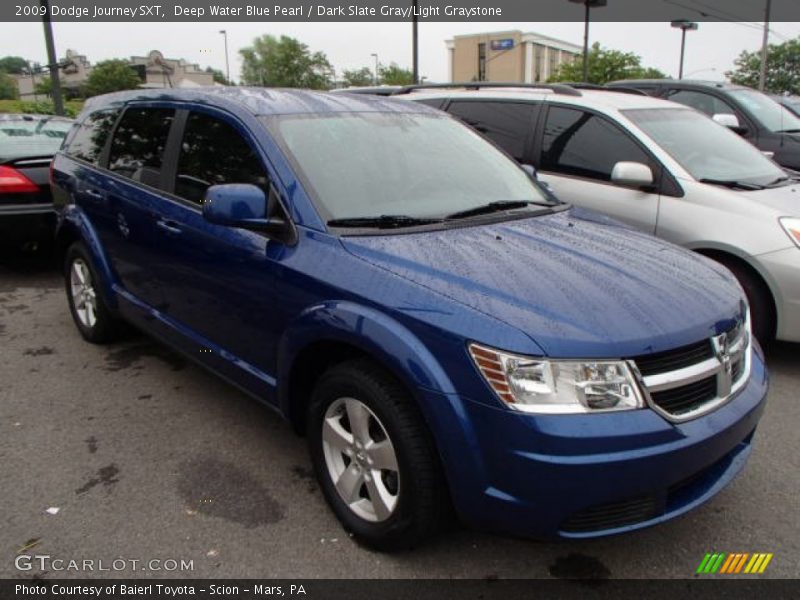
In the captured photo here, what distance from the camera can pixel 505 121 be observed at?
18.9 ft

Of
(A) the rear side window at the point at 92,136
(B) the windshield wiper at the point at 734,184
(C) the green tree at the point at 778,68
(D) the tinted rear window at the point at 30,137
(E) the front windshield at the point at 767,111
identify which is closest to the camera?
(A) the rear side window at the point at 92,136

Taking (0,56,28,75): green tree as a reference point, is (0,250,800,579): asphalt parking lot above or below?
below

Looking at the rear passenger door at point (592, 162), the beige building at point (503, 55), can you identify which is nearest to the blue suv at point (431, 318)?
the rear passenger door at point (592, 162)

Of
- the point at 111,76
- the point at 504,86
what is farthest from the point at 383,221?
the point at 111,76

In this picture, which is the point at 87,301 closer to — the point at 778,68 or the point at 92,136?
the point at 92,136

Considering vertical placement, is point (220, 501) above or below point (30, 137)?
below

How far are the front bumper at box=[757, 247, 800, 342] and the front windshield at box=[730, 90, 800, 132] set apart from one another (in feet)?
14.6

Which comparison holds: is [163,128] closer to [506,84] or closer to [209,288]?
[209,288]

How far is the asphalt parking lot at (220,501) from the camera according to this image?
8.55 ft

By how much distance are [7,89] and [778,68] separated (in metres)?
88.2

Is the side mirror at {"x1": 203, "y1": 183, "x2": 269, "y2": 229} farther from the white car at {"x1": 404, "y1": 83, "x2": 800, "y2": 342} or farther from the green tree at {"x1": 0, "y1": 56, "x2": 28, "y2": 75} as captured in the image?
the green tree at {"x1": 0, "y1": 56, "x2": 28, "y2": 75}

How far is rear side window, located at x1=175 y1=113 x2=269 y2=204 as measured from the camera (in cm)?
320

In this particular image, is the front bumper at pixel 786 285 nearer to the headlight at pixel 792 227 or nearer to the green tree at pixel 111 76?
the headlight at pixel 792 227

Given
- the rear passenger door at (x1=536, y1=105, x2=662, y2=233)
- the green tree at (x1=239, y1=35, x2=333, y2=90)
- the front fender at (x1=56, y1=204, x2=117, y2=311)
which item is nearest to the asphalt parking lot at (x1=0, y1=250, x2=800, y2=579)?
the front fender at (x1=56, y1=204, x2=117, y2=311)
